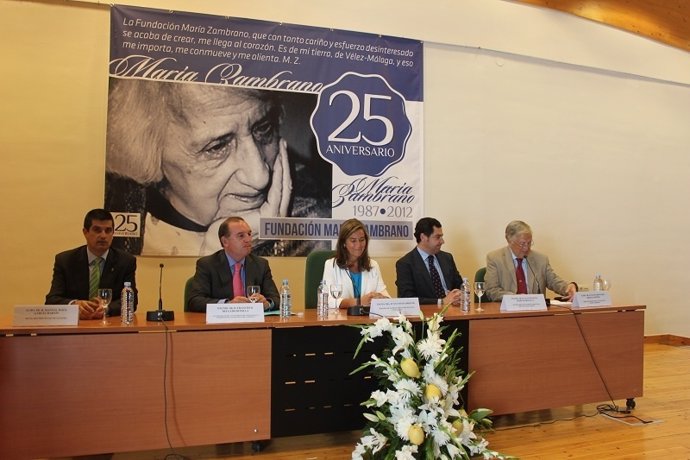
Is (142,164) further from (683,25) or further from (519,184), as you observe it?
(683,25)

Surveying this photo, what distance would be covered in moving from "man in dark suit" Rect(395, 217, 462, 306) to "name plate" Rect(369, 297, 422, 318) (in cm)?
84

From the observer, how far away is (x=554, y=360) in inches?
124

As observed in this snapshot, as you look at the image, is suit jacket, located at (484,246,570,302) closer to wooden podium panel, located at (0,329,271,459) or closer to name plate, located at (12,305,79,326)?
wooden podium panel, located at (0,329,271,459)

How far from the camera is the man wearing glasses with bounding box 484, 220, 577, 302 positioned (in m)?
3.84

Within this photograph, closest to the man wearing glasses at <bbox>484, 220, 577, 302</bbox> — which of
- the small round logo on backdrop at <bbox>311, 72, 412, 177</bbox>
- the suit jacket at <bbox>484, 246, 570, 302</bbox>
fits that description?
the suit jacket at <bbox>484, 246, 570, 302</bbox>

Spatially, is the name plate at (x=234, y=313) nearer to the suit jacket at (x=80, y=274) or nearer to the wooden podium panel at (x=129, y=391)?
the wooden podium panel at (x=129, y=391)

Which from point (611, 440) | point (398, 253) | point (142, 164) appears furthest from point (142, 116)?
point (611, 440)

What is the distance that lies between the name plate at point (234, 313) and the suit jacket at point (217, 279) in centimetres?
52

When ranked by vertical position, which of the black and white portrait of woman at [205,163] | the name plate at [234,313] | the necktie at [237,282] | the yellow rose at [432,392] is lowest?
the yellow rose at [432,392]

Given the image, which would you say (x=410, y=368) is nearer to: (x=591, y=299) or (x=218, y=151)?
(x=591, y=299)

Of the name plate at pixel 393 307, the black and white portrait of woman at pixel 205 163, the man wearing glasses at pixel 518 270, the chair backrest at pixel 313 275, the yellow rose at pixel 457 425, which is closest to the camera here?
the yellow rose at pixel 457 425

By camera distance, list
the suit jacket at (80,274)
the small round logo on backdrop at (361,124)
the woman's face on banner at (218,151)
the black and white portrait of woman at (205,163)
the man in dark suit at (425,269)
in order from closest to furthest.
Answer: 1. the suit jacket at (80,274)
2. the man in dark suit at (425,269)
3. the black and white portrait of woman at (205,163)
4. the woman's face on banner at (218,151)
5. the small round logo on backdrop at (361,124)

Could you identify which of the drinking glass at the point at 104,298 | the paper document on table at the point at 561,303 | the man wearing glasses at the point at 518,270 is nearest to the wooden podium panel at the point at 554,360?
the paper document on table at the point at 561,303

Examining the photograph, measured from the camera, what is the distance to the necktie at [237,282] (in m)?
3.28
